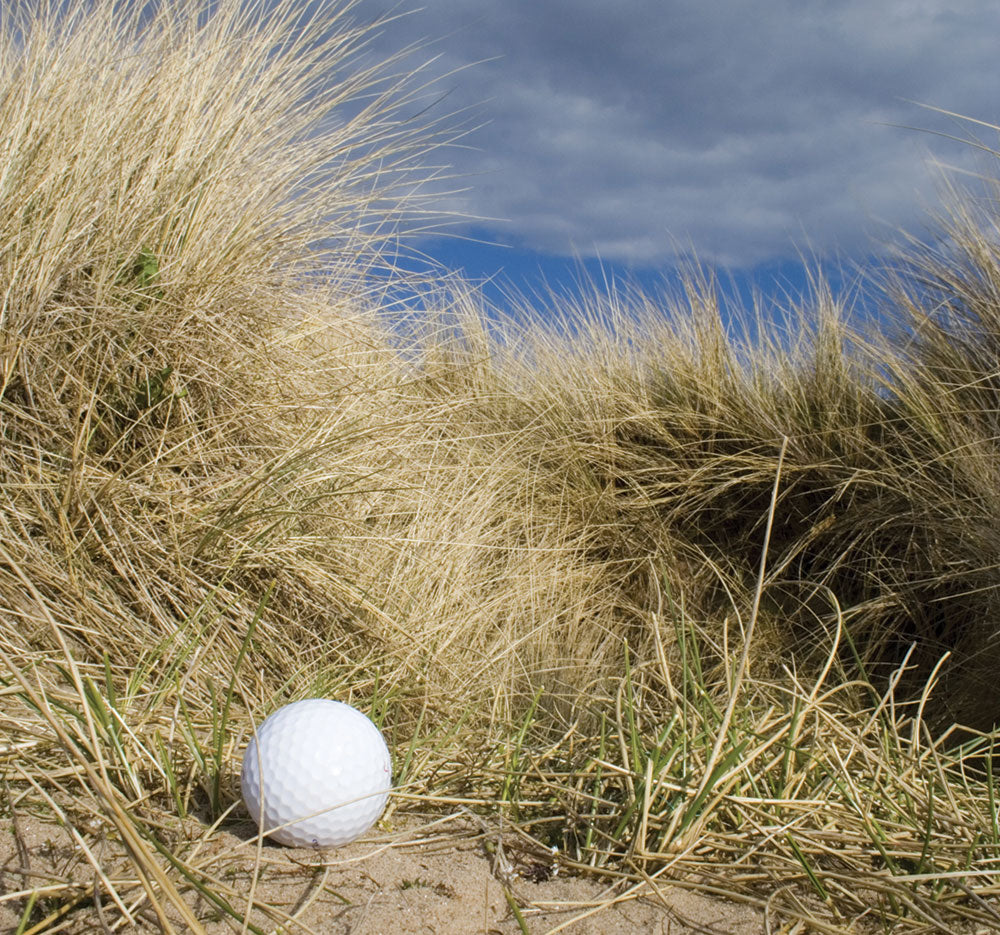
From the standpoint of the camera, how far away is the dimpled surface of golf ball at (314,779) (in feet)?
4.54

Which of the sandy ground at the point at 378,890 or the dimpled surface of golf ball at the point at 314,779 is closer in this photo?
the sandy ground at the point at 378,890

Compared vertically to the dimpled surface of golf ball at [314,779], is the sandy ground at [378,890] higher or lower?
lower

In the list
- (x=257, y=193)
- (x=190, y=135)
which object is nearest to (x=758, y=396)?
(x=257, y=193)

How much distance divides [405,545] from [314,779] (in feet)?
4.35

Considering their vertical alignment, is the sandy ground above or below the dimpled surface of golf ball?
below

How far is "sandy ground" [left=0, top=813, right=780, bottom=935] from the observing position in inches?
47.3

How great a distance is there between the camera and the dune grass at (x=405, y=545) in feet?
4.64

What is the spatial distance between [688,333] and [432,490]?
1.63 m

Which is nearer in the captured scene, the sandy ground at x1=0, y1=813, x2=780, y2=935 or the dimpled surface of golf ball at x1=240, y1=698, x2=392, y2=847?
the sandy ground at x1=0, y1=813, x2=780, y2=935

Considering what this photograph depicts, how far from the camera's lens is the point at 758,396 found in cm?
350

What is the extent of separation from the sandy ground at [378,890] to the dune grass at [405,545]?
17 mm

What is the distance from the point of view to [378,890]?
1.30 metres

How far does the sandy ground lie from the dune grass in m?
0.02

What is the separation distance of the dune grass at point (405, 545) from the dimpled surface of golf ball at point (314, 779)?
0.27 ft
